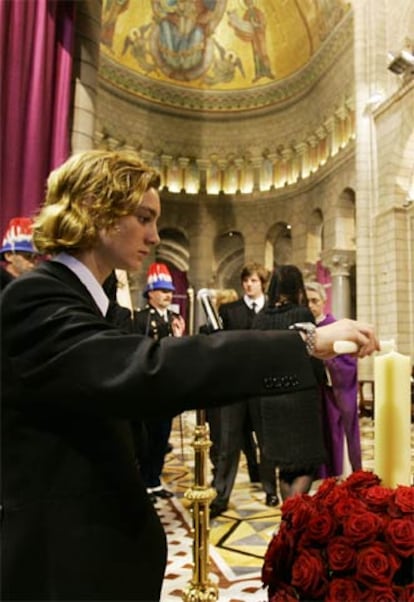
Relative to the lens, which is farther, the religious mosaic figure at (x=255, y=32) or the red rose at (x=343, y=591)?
the religious mosaic figure at (x=255, y=32)

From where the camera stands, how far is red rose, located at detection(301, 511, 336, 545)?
1.29m

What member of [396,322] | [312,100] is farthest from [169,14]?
[396,322]

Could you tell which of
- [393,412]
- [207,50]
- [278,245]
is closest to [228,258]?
[278,245]

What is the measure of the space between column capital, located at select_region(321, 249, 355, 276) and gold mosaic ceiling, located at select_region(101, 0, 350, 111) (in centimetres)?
768

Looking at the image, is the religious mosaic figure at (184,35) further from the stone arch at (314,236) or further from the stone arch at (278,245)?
the stone arch at (314,236)

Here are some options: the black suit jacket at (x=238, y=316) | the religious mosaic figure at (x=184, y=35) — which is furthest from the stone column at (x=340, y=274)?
the black suit jacket at (x=238, y=316)

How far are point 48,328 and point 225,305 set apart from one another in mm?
4226

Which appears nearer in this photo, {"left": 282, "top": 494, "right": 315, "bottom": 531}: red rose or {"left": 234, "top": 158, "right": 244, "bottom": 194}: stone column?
{"left": 282, "top": 494, "right": 315, "bottom": 531}: red rose

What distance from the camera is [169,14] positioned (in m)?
21.5

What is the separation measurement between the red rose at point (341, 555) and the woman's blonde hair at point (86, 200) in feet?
2.94

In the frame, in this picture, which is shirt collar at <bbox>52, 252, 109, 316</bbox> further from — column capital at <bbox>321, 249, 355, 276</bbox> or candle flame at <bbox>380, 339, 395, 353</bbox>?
column capital at <bbox>321, 249, 355, 276</bbox>

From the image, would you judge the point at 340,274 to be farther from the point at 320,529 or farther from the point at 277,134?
the point at 320,529

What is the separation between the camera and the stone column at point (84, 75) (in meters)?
4.93

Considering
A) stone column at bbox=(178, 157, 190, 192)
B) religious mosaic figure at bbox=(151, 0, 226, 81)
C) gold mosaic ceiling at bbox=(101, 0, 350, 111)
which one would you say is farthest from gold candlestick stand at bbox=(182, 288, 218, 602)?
religious mosaic figure at bbox=(151, 0, 226, 81)
